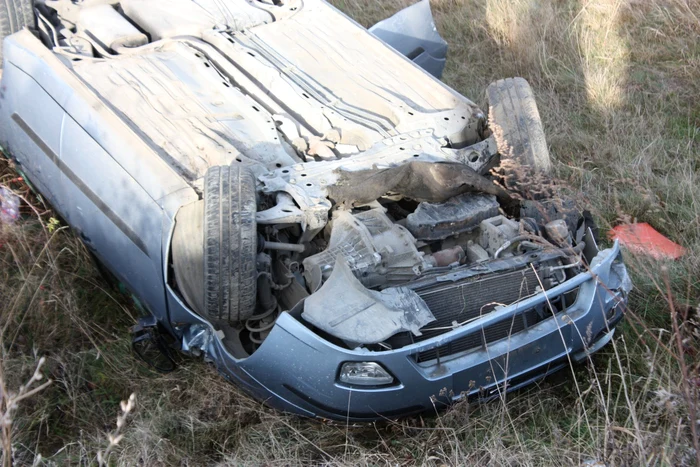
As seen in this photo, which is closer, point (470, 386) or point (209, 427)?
point (470, 386)

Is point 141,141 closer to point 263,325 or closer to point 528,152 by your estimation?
point 263,325

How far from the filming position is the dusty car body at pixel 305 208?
2.80 m

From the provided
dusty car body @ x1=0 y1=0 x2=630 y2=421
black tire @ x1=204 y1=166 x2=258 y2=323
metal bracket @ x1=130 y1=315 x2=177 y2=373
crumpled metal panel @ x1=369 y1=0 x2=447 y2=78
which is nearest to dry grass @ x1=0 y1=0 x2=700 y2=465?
metal bracket @ x1=130 y1=315 x2=177 y2=373

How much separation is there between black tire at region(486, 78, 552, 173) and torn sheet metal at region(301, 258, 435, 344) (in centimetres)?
105

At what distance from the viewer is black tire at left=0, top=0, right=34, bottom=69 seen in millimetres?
4160

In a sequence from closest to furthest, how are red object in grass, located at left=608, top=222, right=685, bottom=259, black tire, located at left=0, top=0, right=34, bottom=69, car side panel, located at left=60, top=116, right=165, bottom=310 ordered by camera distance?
1. car side panel, located at left=60, top=116, right=165, bottom=310
2. red object in grass, located at left=608, top=222, right=685, bottom=259
3. black tire, located at left=0, top=0, right=34, bottom=69

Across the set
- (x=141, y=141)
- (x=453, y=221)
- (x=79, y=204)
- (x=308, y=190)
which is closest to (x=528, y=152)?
(x=453, y=221)

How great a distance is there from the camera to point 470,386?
2.87 metres

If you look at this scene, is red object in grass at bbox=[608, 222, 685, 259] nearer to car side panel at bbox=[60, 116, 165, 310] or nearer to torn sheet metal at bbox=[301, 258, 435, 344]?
torn sheet metal at bbox=[301, 258, 435, 344]

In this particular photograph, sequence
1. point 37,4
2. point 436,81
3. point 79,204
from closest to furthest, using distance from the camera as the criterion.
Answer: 1. point 79,204
2. point 436,81
3. point 37,4

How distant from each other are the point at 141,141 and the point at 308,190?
2.81 ft

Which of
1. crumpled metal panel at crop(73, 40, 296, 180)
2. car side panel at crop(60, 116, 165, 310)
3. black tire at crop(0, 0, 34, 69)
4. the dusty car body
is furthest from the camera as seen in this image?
black tire at crop(0, 0, 34, 69)

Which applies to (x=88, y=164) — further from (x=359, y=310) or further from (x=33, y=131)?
(x=359, y=310)

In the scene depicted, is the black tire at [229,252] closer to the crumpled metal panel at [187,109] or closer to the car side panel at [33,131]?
the crumpled metal panel at [187,109]
